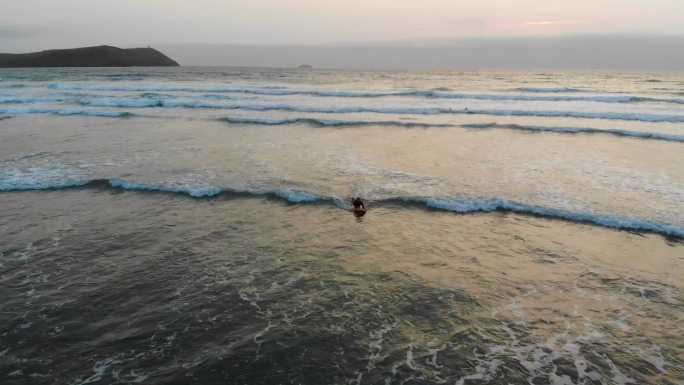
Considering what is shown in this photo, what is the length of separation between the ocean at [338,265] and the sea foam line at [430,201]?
6 cm

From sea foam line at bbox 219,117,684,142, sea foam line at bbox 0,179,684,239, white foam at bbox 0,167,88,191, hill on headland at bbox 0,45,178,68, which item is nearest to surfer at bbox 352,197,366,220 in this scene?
sea foam line at bbox 0,179,684,239

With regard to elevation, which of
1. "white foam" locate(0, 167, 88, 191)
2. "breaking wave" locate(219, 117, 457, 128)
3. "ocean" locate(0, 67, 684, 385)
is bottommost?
"ocean" locate(0, 67, 684, 385)

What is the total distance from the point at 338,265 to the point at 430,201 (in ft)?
15.3

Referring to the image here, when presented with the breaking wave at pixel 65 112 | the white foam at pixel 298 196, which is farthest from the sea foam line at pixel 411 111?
the white foam at pixel 298 196

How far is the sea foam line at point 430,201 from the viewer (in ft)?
35.9

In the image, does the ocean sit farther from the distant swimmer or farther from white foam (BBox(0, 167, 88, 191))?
the distant swimmer

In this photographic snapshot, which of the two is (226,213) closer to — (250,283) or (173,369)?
(250,283)

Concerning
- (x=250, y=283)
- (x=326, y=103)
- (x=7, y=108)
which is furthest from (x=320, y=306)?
(x=7, y=108)

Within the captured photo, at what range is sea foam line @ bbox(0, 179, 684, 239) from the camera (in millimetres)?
10953

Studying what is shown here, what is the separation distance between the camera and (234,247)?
31.4ft

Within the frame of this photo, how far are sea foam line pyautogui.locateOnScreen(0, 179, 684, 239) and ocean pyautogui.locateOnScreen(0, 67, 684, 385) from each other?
61 millimetres

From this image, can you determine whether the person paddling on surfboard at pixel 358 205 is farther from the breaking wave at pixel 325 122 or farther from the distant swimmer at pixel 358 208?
the breaking wave at pixel 325 122

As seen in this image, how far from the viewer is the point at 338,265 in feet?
28.7

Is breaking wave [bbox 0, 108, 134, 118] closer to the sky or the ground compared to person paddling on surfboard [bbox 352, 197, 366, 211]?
closer to the sky
